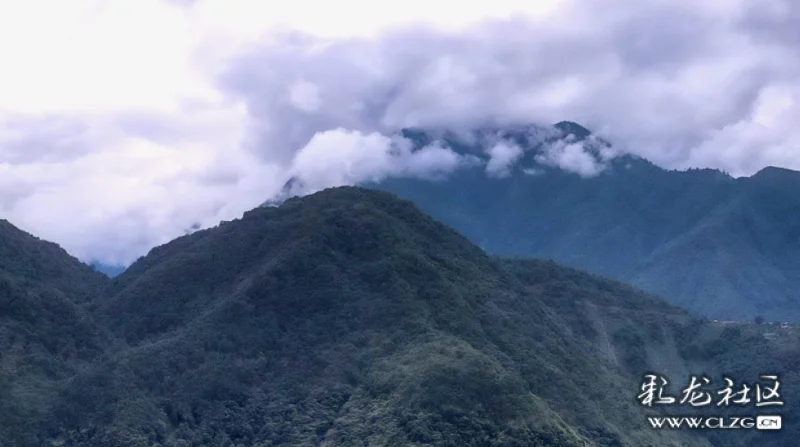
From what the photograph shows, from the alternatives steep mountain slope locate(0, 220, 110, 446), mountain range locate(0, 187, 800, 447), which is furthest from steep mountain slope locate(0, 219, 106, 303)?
mountain range locate(0, 187, 800, 447)

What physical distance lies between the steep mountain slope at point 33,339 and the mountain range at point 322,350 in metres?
0.17

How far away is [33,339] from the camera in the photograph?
86875 mm

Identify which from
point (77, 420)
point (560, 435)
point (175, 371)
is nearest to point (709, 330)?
point (560, 435)

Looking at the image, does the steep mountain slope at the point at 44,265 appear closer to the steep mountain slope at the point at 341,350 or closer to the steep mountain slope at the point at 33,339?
the steep mountain slope at the point at 33,339

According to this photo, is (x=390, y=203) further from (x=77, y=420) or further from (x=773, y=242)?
(x=773, y=242)

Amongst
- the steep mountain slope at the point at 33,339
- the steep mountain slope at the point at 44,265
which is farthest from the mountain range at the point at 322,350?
the steep mountain slope at the point at 44,265

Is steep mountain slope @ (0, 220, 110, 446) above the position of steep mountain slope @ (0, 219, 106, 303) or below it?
below

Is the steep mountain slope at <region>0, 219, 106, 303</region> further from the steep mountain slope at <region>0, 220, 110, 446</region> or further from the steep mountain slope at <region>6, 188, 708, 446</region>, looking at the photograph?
the steep mountain slope at <region>6, 188, 708, 446</region>

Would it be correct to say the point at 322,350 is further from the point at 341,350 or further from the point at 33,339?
the point at 33,339

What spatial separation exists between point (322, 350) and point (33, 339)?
25.2m

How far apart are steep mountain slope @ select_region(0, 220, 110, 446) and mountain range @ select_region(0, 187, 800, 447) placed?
→ 17cm

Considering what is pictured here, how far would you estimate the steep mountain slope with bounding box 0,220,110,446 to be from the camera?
7788 cm

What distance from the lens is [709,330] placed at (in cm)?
12706

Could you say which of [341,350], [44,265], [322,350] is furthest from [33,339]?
[341,350]
